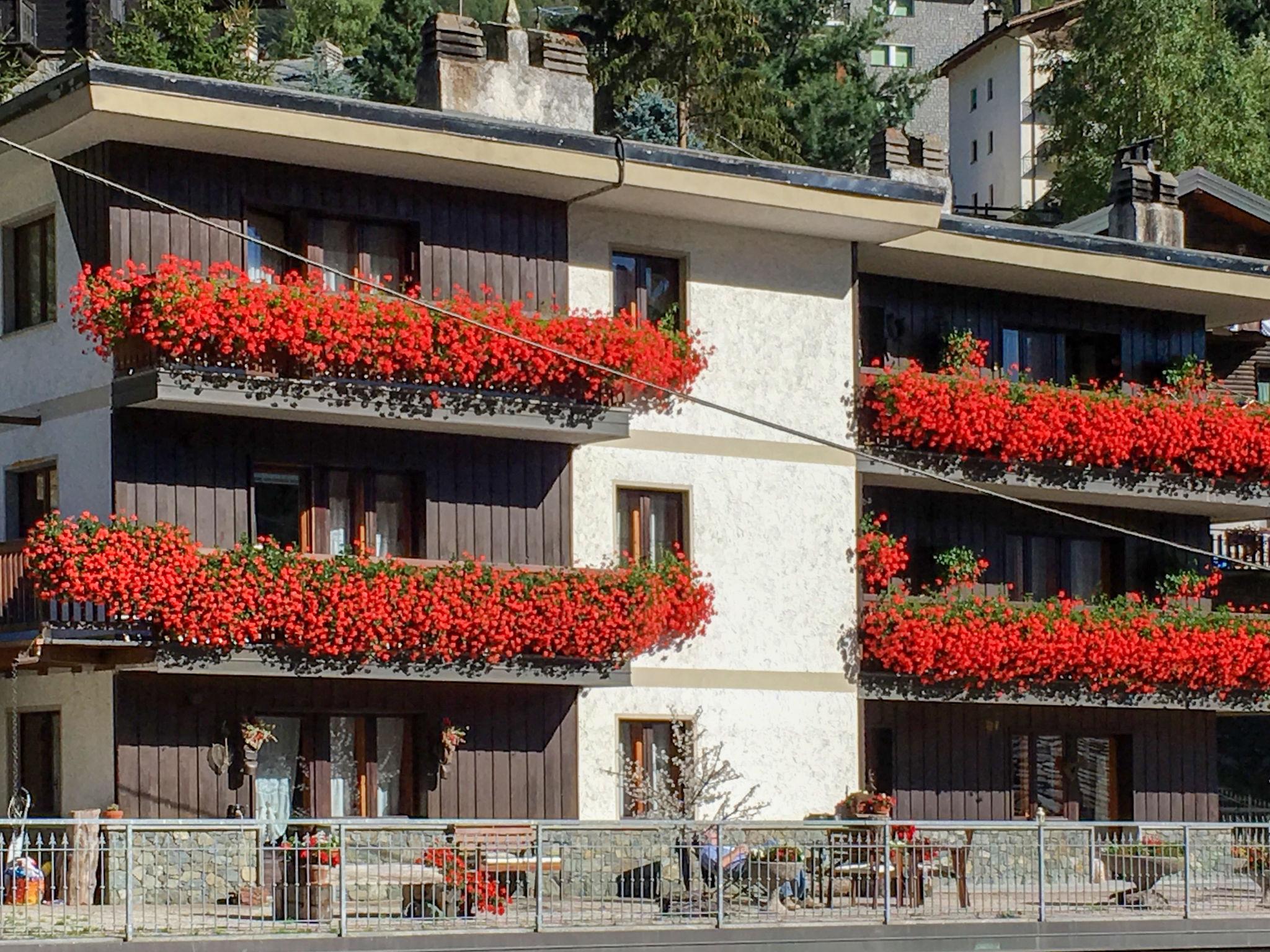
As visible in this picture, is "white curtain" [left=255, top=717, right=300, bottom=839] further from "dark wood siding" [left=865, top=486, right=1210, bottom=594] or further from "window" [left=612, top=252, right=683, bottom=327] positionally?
"dark wood siding" [left=865, top=486, right=1210, bottom=594]

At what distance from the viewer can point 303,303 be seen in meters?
29.5

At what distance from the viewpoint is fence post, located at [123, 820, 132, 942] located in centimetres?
2286

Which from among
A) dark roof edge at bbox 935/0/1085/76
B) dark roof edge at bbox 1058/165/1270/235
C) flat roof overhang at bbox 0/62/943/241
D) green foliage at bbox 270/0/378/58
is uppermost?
green foliage at bbox 270/0/378/58

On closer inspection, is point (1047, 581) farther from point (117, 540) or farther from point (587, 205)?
point (117, 540)

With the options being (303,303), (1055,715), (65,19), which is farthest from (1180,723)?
(65,19)

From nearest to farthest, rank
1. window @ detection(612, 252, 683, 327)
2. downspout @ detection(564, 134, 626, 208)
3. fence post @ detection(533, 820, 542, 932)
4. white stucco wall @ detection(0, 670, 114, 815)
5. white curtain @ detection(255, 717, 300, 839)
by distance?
1. fence post @ detection(533, 820, 542, 932)
2. white stucco wall @ detection(0, 670, 114, 815)
3. white curtain @ detection(255, 717, 300, 839)
4. downspout @ detection(564, 134, 626, 208)
5. window @ detection(612, 252, 683, 327)

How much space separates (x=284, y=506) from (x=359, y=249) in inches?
127

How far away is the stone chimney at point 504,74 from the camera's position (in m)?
33.6

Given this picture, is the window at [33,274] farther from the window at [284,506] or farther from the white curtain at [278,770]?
the white curtain at [278,770]

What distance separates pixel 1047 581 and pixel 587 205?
407 inches

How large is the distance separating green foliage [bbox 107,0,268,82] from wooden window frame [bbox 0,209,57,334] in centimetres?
1758

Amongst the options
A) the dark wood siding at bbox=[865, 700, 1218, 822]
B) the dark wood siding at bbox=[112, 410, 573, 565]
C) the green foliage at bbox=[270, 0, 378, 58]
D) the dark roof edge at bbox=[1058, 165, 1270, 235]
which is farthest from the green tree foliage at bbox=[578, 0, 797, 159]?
the green foliage at bbox=[270, 0, 378, 58]

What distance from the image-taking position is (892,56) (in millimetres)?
116188

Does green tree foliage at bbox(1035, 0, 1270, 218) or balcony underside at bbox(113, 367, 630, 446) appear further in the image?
green tree foliage at bbox(1035, 0, 1270, 218)
